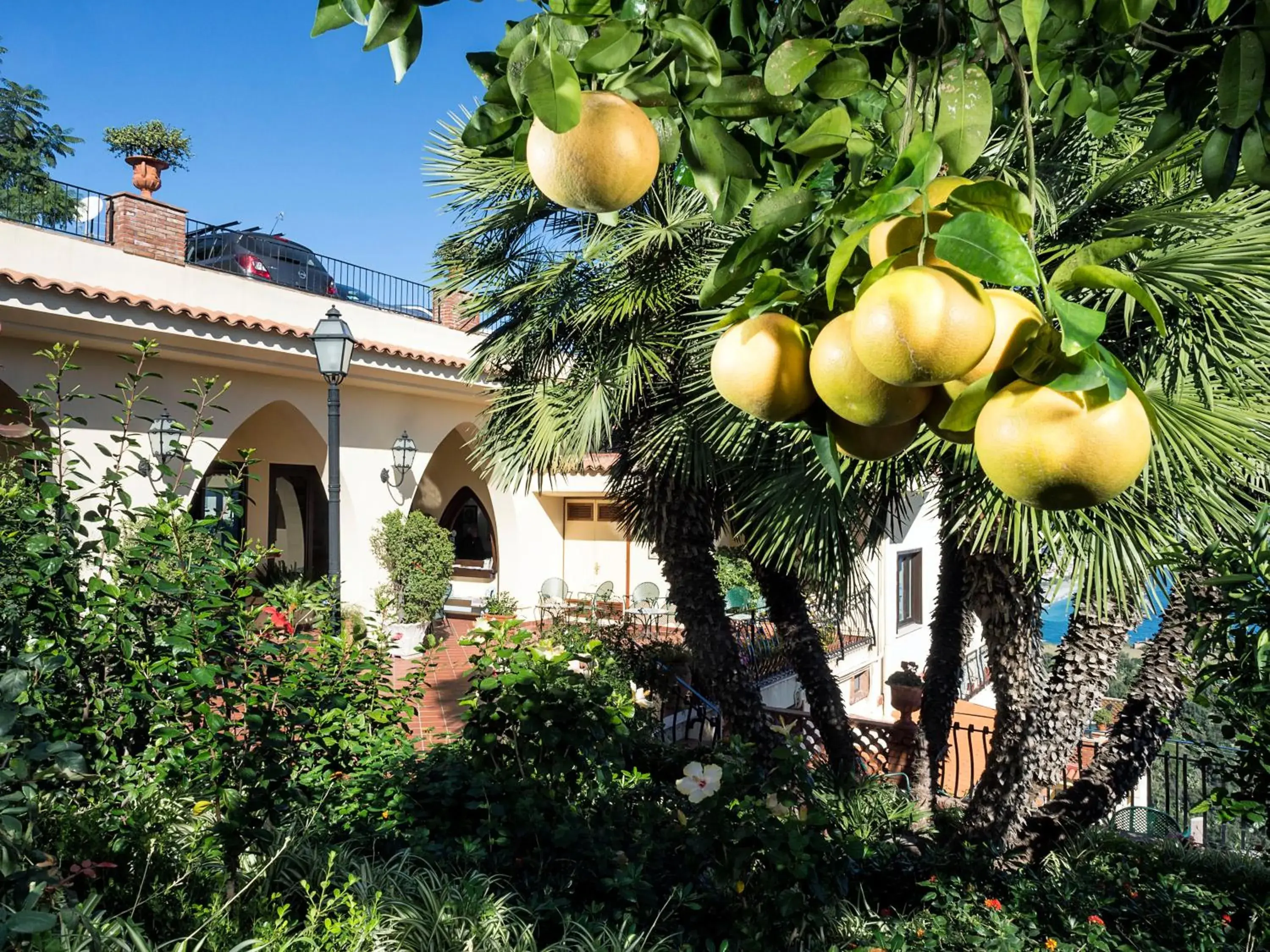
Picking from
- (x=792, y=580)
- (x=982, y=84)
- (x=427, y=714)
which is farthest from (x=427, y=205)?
(x=982, y=84)

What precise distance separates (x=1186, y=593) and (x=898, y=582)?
14.7 meters

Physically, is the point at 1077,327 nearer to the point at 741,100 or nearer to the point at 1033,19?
the point at 1033,19

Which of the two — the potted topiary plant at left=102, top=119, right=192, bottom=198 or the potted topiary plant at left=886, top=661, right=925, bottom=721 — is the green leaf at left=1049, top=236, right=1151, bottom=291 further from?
the potted topiary plant at left=102, top=119, right=192, bottom=198

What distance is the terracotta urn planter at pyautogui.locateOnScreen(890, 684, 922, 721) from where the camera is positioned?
28.2 ft

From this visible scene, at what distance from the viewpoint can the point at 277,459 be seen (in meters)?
12.6

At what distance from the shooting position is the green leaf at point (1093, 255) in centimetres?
60

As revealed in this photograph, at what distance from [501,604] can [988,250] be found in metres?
12.0

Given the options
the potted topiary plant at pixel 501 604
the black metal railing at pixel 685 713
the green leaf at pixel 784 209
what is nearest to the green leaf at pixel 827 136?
the green leaf at pixel 784 209

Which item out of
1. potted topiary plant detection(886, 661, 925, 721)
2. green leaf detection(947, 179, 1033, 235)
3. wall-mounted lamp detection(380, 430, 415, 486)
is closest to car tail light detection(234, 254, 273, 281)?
wall-mounted lamp detection(380, 430, 415, 486)

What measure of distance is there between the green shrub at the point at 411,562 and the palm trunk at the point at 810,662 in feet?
22.2

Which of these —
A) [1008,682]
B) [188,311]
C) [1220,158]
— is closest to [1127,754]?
[1008,682]

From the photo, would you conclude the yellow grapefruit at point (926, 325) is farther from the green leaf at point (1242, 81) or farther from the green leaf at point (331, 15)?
the green leaf at point (1242, 81)

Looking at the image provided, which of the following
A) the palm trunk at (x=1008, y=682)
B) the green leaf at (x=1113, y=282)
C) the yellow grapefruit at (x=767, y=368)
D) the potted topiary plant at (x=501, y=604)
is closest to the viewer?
the green leaf at (x=1113, y=282)

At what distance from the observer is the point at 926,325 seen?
1.76 ft
